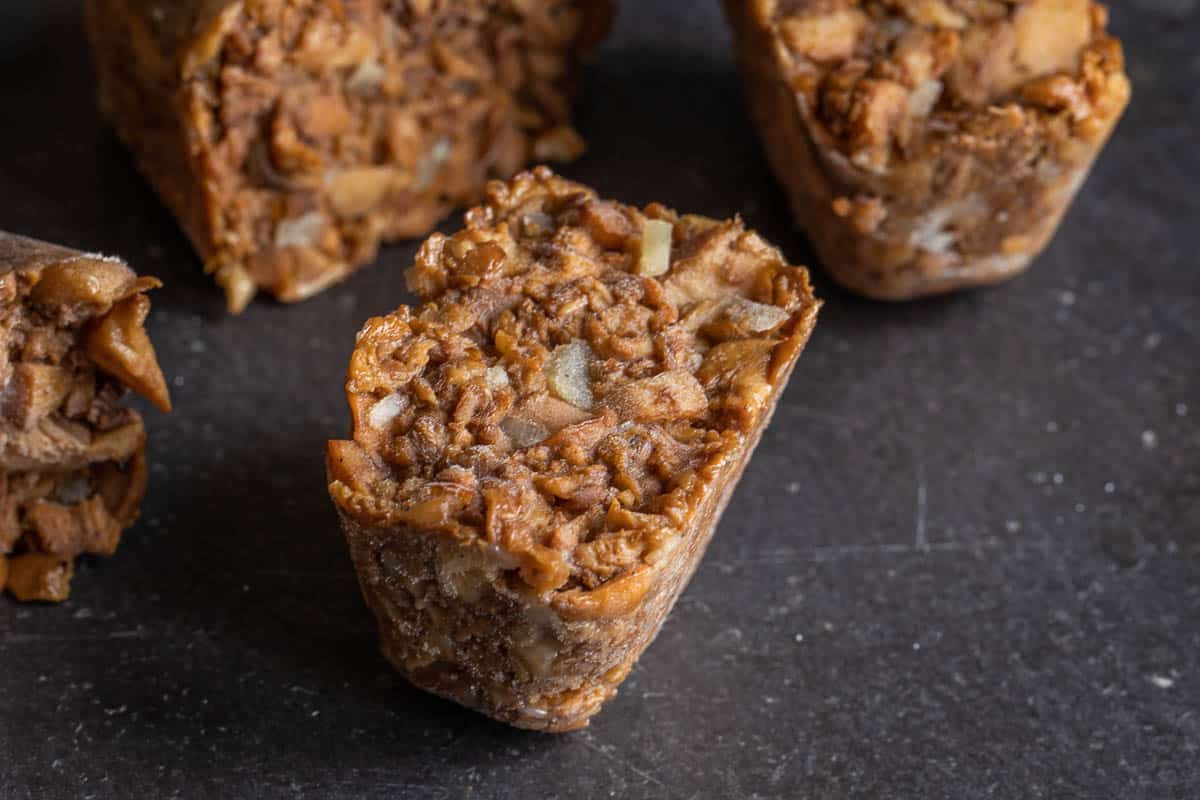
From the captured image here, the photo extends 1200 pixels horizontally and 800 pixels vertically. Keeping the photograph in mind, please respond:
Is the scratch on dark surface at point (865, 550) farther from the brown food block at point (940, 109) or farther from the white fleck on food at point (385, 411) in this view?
the white fleck on food at point (385, 411)

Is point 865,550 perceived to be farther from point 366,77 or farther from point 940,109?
point 366,77

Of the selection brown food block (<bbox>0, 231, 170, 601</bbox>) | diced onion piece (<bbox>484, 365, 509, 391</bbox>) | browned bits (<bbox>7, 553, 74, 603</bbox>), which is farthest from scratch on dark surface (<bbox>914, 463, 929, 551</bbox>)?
browned bits (<bbox>7, 553, 74, 603</bbox>)

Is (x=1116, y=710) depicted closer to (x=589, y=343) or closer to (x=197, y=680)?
(x=589, y=343)

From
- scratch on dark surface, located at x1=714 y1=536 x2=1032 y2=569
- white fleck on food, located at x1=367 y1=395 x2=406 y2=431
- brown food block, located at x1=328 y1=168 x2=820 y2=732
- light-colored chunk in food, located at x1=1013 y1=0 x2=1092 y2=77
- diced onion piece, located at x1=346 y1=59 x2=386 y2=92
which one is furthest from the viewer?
diced onion piece, located at x1=346 y1=59 x2=386 y2=92

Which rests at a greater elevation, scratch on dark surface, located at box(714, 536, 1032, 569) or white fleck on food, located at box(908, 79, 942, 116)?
white fleck on food, located at box(908, 79, 942, 116)

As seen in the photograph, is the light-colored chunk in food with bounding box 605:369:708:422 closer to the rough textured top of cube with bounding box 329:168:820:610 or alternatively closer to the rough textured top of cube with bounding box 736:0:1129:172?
the rough textured top of cube with bounding box 329:168:820:610

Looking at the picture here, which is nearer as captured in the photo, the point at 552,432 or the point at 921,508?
the point at 552,432

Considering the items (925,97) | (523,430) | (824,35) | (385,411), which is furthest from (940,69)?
(385,411)

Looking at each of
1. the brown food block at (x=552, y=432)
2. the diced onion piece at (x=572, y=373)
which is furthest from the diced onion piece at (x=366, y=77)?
the diced onion piece at (x=572, y=373)

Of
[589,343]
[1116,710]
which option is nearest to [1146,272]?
[1116,710]
